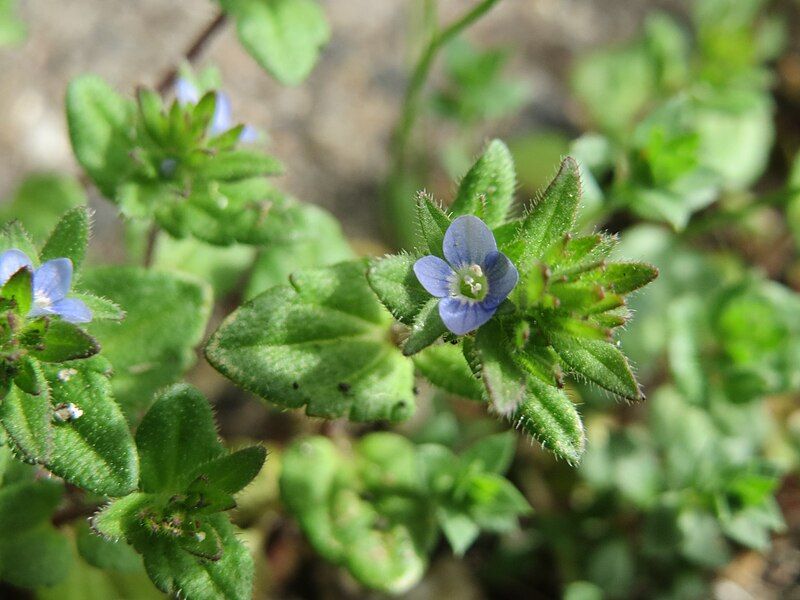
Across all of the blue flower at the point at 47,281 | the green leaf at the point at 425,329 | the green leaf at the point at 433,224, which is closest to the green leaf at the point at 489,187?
the green leaf at the point at 433,224

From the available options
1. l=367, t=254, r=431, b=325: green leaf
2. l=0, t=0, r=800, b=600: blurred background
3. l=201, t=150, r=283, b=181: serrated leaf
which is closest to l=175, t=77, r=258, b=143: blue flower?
l=201, t=150, r=283, b=181: serrated leaf

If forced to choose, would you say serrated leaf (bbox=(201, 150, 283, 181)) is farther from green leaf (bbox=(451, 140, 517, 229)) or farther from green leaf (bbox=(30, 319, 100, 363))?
green leaf (bbox=(30, 319, 100, 363))

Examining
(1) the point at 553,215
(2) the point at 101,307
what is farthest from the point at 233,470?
(1) the point at 553,215

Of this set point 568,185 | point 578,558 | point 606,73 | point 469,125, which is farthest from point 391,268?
point 606,73

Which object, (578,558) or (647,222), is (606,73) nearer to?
(647,222)

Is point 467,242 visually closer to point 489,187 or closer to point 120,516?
point 489,187

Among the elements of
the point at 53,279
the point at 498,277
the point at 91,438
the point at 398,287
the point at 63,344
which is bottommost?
the point at 498,277

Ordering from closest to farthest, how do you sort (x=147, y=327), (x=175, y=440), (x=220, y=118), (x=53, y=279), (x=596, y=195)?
(x=53, y=279) < (x=175, y=440) < (x=147, y=327) < (x=220, y=118) < (x=596, y=195)
